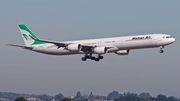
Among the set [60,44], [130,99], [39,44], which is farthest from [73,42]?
[130,99]

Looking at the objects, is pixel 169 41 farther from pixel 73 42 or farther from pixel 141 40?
pixel 73 42

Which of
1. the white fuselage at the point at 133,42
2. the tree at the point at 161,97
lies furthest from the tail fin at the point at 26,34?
the tree at the point at 161,97

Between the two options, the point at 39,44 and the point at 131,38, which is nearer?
the point at 131,38

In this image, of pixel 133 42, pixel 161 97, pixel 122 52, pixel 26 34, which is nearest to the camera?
pixel 133 42

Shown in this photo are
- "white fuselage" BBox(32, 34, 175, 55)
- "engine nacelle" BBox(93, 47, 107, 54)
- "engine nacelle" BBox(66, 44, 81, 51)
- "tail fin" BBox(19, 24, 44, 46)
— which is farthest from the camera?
"tail fin" BBox(19, 24, 44, 46)

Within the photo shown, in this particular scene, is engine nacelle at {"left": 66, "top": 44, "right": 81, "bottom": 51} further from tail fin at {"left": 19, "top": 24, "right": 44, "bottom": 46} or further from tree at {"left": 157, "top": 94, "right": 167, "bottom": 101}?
tree at {"left": 157, "top": 94, "right": 167, "bottom": 101}

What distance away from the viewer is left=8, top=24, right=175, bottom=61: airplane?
73.1 m

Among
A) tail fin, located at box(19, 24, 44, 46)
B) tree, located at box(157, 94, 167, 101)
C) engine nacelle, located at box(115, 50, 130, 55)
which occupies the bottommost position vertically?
engine nacelle, located at box(115, 50, 130, 55)

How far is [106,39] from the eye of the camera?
7731 cm

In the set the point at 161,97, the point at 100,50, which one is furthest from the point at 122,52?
the point at 161,97

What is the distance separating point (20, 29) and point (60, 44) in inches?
612

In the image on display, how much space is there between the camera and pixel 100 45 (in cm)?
7775

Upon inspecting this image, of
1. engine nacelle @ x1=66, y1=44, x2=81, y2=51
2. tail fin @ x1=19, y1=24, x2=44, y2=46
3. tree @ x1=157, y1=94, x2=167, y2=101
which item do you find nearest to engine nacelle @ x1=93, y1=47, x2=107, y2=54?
engine nacelle @ x1=66, y1=44, x2=81, y2=51

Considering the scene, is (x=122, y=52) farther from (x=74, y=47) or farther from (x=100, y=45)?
(x=74, y=47)
